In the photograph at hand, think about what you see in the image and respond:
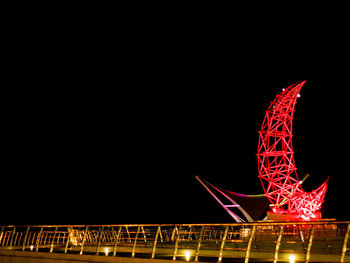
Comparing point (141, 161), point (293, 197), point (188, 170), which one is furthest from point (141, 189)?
point (293, 197)

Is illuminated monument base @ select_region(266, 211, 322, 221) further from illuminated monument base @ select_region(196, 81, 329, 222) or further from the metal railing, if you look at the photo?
the metal railing

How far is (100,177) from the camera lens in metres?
59.3

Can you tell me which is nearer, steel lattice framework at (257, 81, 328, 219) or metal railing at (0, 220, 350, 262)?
metal railing at (0, 220, 350, 262)

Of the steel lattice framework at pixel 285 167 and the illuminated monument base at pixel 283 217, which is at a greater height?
the steel lattice framework at pixel 285 167

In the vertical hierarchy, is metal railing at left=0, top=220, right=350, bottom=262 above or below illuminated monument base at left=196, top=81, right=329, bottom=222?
below

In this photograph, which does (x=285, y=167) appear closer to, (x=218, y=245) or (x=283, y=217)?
(x=283, y=217)

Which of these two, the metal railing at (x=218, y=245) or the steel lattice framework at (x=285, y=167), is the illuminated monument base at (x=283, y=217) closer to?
the steel lattice framework at (x=285, y=167)

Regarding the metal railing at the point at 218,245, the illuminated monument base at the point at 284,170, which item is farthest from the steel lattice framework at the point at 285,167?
the metal railing at the point at 218,245

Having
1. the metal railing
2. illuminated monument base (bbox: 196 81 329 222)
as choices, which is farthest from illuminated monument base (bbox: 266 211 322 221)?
the metal railing

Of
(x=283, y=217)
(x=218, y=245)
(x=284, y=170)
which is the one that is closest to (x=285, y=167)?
(x=284, y=170)

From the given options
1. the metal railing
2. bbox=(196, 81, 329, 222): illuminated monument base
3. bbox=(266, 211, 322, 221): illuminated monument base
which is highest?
bbox=(196, 81, 329, 222): illuminated monument base

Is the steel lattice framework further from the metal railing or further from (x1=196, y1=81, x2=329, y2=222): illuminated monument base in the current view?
the metal railing

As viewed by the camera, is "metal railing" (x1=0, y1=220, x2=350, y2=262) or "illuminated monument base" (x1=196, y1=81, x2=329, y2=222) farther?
"illuminated monument base" (x1=196, y1=81, x2=329, y2=222)

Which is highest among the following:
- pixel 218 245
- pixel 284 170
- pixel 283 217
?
pixel 284 170
